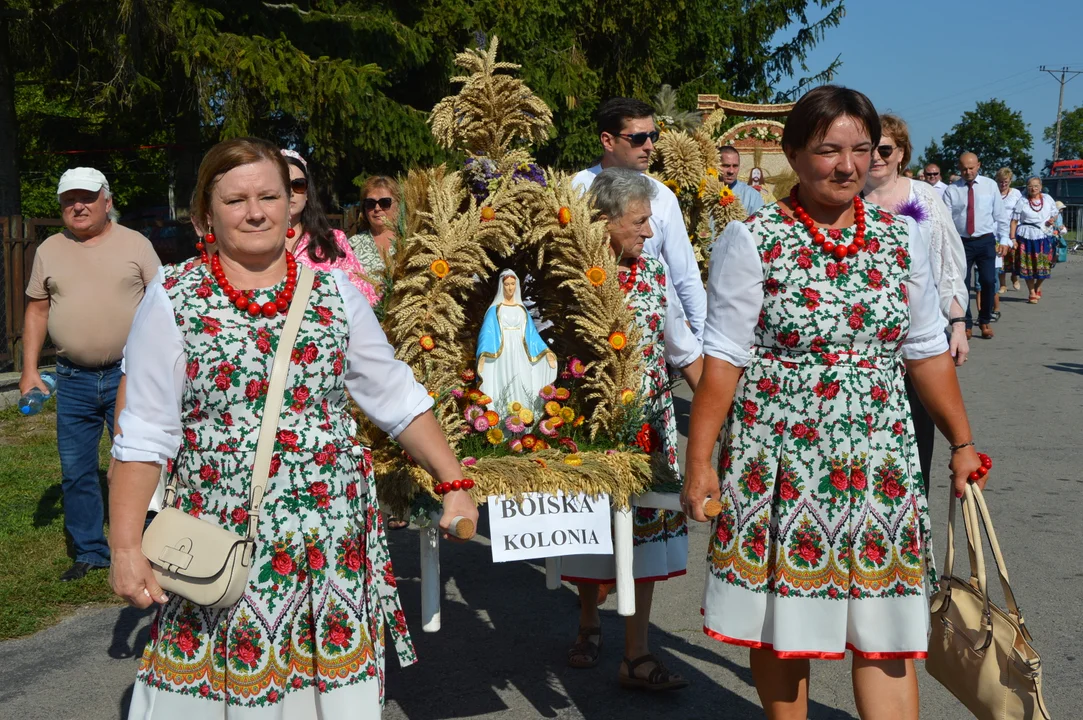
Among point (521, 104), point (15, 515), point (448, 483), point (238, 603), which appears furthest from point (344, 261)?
point (15, 515)

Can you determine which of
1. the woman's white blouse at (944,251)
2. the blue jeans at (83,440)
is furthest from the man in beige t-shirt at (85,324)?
the woman's white blouse at (944,251)

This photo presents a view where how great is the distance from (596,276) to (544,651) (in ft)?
5.63

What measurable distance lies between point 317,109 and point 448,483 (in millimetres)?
11875

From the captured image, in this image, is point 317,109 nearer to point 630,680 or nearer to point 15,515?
point 15,515

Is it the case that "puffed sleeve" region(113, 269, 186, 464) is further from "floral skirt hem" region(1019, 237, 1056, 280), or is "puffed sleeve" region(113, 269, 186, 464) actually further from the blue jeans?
"floral skirt hem" region(1019, 237, 1056, 280)

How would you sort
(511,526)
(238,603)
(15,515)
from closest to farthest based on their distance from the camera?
1. (238,603)
2. (511,526)
3. (15,515)

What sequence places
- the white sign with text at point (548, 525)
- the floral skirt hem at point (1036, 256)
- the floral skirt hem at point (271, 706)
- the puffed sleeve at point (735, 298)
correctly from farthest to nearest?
1. the floral skirt hem at point (1036, 256)
2. the white sign with text at point (548, 525)
3. the puffed sleeve at point (735, 298)
4. the floral skirt hem at point (271, 706)

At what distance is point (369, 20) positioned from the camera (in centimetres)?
1533

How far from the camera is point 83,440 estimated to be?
19.0ft

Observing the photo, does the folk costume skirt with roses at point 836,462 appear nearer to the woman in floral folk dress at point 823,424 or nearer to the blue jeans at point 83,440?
the woman in floral folk dress at point 823,424

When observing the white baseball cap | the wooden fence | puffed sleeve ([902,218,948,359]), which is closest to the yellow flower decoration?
puffed sleeve ([902,218,948,359])

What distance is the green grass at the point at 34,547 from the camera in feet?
17.5

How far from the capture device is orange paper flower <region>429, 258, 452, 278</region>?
386 centimetres

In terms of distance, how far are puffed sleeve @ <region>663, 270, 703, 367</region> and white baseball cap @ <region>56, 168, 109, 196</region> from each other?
2939mm
